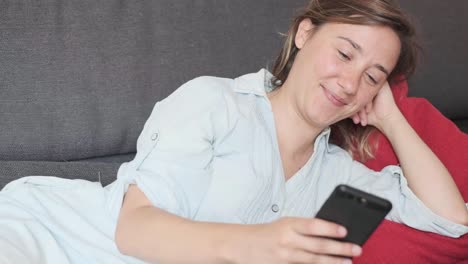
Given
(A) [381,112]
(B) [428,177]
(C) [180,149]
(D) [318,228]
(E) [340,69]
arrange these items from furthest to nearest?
(A) [381,112]
(B) [428,177]
(E) [340,69]
(C) [180,149]
(D) [318,228]

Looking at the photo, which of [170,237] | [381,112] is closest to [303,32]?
[381,112]

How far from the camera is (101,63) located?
1.47m

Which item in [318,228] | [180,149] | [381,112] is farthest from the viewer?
[381,112]

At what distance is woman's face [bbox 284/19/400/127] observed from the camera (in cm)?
117

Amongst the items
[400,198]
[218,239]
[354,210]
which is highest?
[354,210]

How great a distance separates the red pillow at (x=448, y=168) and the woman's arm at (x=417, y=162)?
57 mm

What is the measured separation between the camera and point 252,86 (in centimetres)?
126

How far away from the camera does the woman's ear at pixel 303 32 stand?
1290mm

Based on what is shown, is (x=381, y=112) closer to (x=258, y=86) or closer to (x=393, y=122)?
(x=393, y=122)

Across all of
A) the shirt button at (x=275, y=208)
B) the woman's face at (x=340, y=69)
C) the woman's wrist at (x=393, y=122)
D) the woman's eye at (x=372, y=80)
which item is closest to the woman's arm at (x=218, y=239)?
the shirt button at (x=275, y=208)

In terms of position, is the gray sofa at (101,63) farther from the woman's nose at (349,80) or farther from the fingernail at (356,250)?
the fingernail at (356,250)

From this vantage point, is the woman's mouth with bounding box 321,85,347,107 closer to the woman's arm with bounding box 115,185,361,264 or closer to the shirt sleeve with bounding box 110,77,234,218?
the shirt sleeve with bounding box 110,77,234,218

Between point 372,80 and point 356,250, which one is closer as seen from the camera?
point 356,250

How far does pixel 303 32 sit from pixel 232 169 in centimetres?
35
